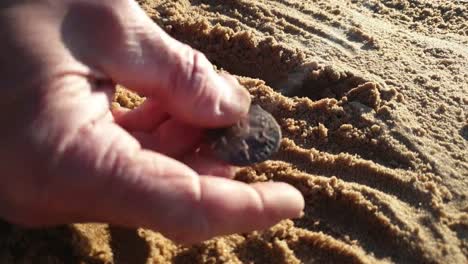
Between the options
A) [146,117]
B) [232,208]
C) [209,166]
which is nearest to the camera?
[232,208]

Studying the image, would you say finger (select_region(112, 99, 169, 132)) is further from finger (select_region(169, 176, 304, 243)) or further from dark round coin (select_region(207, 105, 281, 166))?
finger (select_region(169, 176, 304, 243))

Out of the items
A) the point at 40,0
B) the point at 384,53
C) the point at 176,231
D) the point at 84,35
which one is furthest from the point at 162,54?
the point at 384,53

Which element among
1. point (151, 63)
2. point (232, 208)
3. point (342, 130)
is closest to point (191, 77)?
point (151, 63)

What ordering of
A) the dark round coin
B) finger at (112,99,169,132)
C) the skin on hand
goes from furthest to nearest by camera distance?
finger at (112,99,169,132) < the dark round coin < the skin on hand

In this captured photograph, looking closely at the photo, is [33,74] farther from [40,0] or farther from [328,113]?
[328,113]

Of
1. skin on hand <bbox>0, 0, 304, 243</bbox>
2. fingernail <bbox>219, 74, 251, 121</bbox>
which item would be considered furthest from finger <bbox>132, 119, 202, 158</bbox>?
fingernail <bbox>219, 74, 251, 121</bbox>

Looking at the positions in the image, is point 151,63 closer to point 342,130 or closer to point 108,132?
point 108,132
